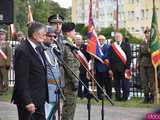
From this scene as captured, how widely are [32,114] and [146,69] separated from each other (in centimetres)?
950

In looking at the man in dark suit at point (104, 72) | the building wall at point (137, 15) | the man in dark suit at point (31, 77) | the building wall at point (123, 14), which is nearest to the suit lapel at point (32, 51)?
the man in dark suit at point (31, 77)

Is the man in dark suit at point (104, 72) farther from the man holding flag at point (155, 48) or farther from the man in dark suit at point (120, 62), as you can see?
the man holding flag at point (155, 48)

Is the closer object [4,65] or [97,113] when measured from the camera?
[97,113]

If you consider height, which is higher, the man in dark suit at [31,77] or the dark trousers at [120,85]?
the man in dark suit at [31,77]

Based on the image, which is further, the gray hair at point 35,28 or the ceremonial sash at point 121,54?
the ceremonial sash at point 121,54

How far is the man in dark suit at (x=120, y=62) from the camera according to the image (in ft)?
60.0

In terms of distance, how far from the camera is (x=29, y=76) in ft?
28.6

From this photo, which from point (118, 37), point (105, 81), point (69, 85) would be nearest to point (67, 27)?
point (69, 85)

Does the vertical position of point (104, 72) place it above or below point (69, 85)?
below

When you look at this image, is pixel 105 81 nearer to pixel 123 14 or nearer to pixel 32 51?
pixel 32 51

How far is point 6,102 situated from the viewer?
17938 millimetres

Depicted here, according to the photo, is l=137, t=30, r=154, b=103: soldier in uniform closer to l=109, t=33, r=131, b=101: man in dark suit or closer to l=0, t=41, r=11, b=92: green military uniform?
l=109, t=33, r=131, b=101: man in dark suit

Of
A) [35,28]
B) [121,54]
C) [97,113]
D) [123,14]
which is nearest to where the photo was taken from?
[35,28]

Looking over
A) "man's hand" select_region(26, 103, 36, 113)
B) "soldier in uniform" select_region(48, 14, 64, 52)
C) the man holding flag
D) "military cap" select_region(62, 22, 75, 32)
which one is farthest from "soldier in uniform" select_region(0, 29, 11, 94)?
"man's hand" select_region(26, 103, 36, 113)
